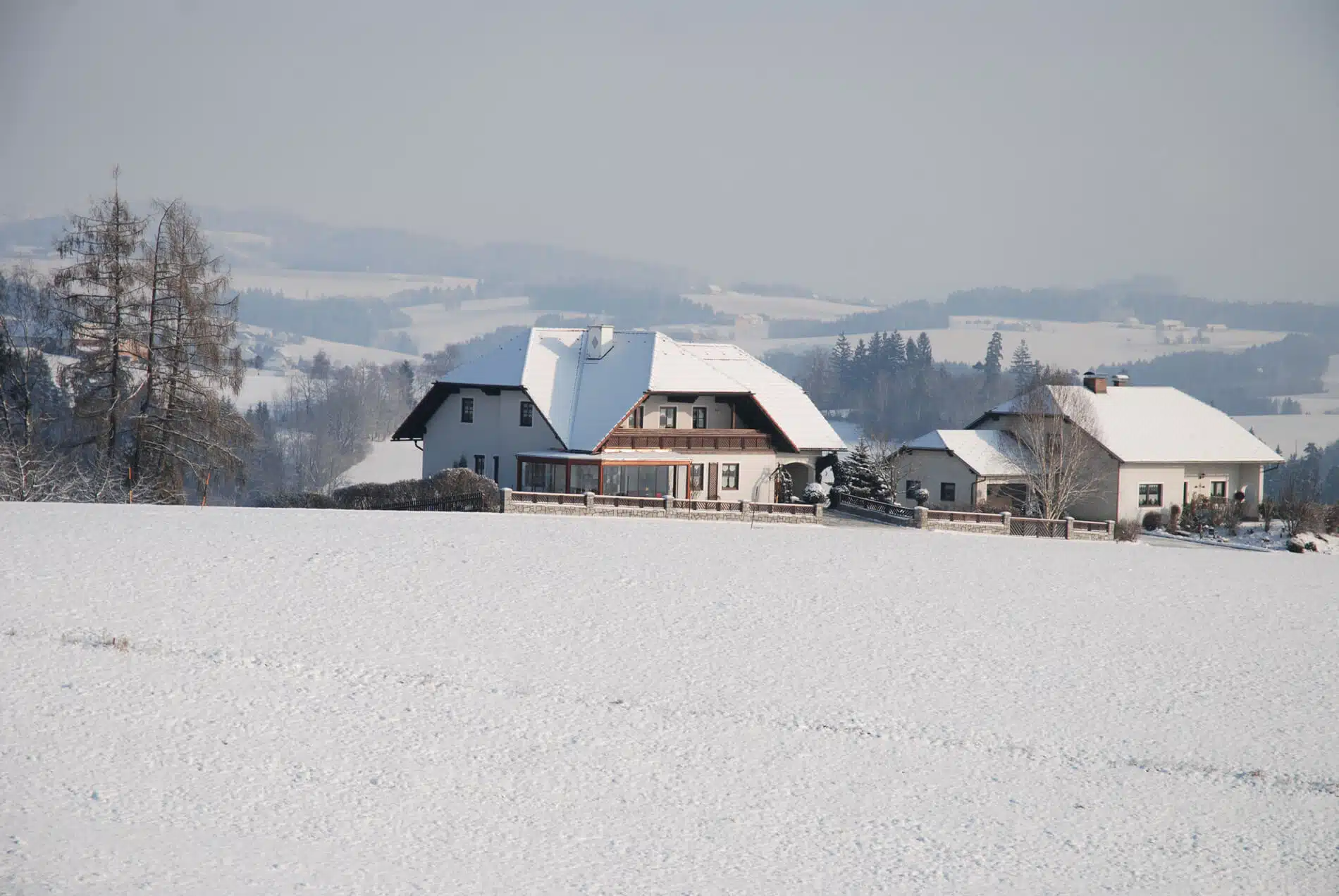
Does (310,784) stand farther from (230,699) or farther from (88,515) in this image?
(88,515)

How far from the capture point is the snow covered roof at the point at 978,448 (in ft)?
190

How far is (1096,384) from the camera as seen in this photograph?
65.9 metres

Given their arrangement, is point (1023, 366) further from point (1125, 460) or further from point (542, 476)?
point (542, 476)

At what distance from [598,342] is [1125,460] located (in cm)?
2547

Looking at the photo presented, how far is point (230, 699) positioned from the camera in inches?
785

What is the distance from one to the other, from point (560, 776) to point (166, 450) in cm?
2726

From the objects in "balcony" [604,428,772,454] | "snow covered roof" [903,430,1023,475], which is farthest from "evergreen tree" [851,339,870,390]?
"balcony" [604,428,772,454]

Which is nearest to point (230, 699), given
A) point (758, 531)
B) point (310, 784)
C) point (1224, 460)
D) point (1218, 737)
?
point (310, 784)

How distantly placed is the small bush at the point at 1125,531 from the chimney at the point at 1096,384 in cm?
1097

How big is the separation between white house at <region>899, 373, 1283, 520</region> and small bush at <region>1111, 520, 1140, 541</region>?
228 centimetres

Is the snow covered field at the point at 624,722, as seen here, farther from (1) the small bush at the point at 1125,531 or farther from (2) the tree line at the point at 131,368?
(1) the small bush at the point at 1125,531

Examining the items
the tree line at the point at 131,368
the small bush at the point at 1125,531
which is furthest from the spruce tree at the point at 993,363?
the tree line at the point at 131,368

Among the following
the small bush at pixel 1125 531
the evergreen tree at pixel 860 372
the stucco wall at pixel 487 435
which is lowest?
the small bush at pixel 1125 531

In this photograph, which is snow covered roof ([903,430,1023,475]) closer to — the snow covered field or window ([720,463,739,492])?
Result: window ([720,463,739,492])
